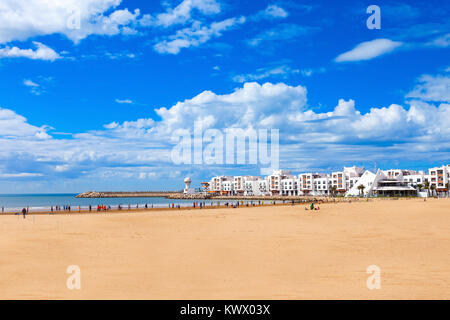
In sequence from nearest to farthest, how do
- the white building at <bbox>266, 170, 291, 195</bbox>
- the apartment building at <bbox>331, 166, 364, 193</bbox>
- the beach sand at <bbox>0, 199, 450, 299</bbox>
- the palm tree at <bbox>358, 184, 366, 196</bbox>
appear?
the beach sand at <bbox>0, 199, 450, 299</bbox>
the palm tree at <bbox>358, 184, 366, 196</bbox>
the apartment building at <bbox>331, 166, 364, 193</bbox>
the white building at <bbox>266, 170, 291, 195</bbox>

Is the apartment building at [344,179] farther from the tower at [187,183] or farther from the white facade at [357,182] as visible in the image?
the tower at [187,183]

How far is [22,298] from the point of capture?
31.1 feet

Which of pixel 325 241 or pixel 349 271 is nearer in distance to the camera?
pixel 349 271

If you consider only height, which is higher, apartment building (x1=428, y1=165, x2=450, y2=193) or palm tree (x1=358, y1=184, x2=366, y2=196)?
apartment building (x1=428, y1=165, x2=450, y2=193)

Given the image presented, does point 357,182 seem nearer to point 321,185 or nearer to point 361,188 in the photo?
point 361,188

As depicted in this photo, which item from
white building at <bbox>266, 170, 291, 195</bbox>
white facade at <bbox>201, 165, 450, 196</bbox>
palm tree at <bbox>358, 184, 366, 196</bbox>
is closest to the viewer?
palm tree at <bbox>358, 184, 366, 196</bbox>

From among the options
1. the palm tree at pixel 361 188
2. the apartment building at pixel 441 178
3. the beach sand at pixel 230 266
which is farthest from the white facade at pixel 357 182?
the beach sand at pixel 230 266

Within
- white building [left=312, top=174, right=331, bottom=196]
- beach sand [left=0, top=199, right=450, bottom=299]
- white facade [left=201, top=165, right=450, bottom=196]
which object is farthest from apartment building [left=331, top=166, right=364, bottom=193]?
beach sand [left=0, top=199, right=450, bottom=299]

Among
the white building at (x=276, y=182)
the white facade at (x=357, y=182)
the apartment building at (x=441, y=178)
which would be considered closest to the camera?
the white facade at (x=357, y=182)

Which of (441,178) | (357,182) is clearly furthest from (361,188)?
(441,178)

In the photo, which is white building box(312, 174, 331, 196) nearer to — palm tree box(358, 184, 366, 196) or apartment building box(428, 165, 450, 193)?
palm tree box(358, 184, 366, 196)
